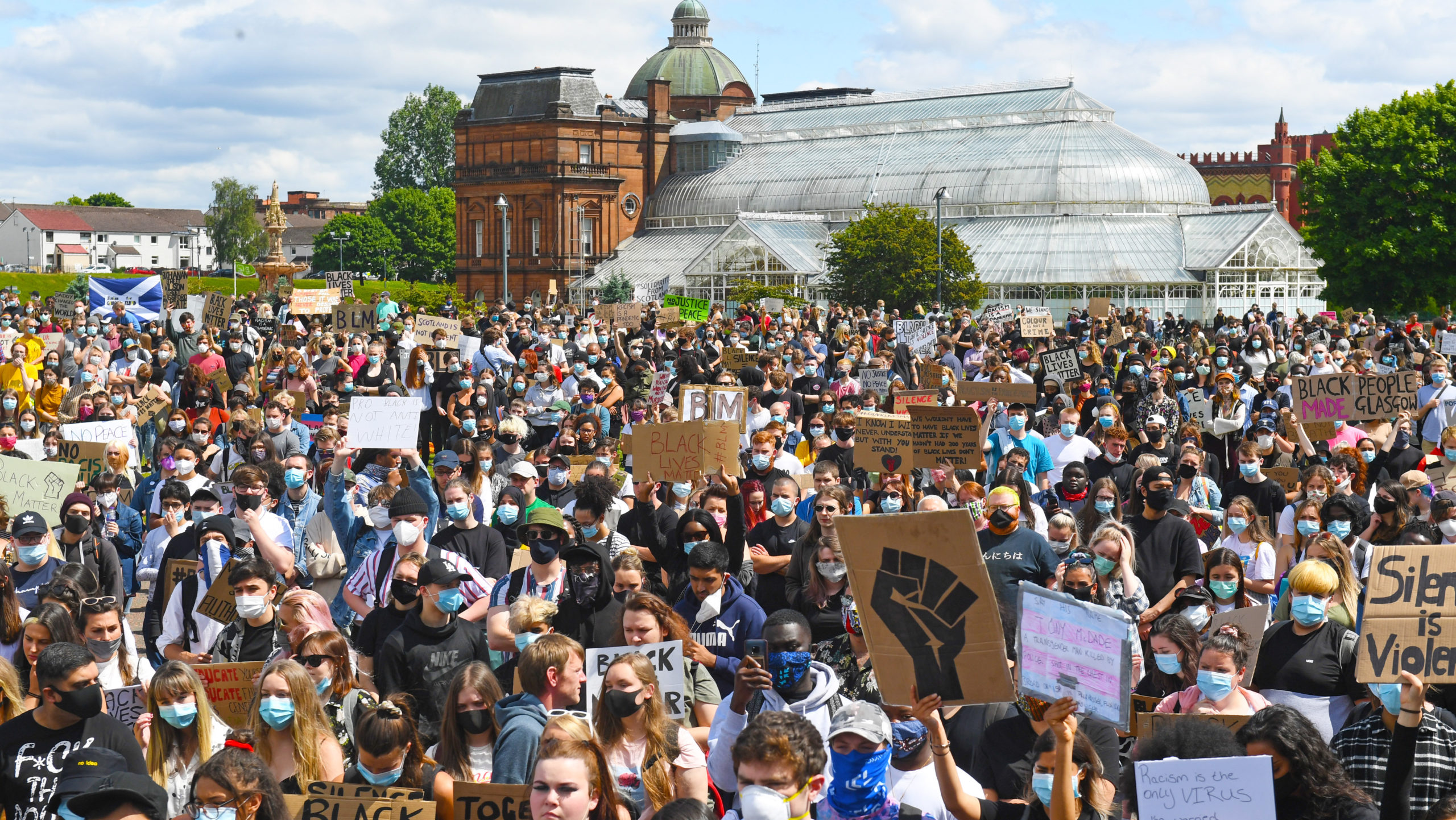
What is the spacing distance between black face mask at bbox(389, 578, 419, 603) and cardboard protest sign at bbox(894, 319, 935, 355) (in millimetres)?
16956

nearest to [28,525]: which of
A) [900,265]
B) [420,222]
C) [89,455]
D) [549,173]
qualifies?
[89,455]

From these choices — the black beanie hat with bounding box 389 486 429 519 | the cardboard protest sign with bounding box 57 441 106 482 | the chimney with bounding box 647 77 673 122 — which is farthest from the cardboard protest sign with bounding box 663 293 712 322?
the chimney with bounding box 647 77 673 122

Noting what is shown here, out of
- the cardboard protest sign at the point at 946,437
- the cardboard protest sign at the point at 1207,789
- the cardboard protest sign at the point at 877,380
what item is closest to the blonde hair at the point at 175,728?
the cardboard protest sign at the point at 1207,789

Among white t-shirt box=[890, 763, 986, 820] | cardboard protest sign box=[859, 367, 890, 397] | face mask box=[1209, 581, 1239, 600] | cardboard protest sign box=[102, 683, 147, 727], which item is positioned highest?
cardboard protest sign box=[859, 367, 890, 397]

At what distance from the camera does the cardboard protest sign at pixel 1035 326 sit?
Answer: 2730 centimetres

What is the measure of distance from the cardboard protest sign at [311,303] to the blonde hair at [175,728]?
2248cm

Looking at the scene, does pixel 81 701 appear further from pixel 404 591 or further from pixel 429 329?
pixel 429 329

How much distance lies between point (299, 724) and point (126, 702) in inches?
51.6

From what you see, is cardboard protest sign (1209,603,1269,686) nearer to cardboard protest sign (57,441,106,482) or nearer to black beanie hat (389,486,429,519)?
black beanie hat (389,486,429,519)

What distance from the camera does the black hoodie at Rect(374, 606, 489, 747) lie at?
25.3 ft

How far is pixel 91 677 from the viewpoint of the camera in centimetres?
663

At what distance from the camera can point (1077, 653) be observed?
6078 mm

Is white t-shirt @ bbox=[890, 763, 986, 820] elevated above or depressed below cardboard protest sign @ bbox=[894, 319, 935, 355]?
below

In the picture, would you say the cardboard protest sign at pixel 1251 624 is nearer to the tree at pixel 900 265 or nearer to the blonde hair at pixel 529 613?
the blonde hair at pixel 529 613
